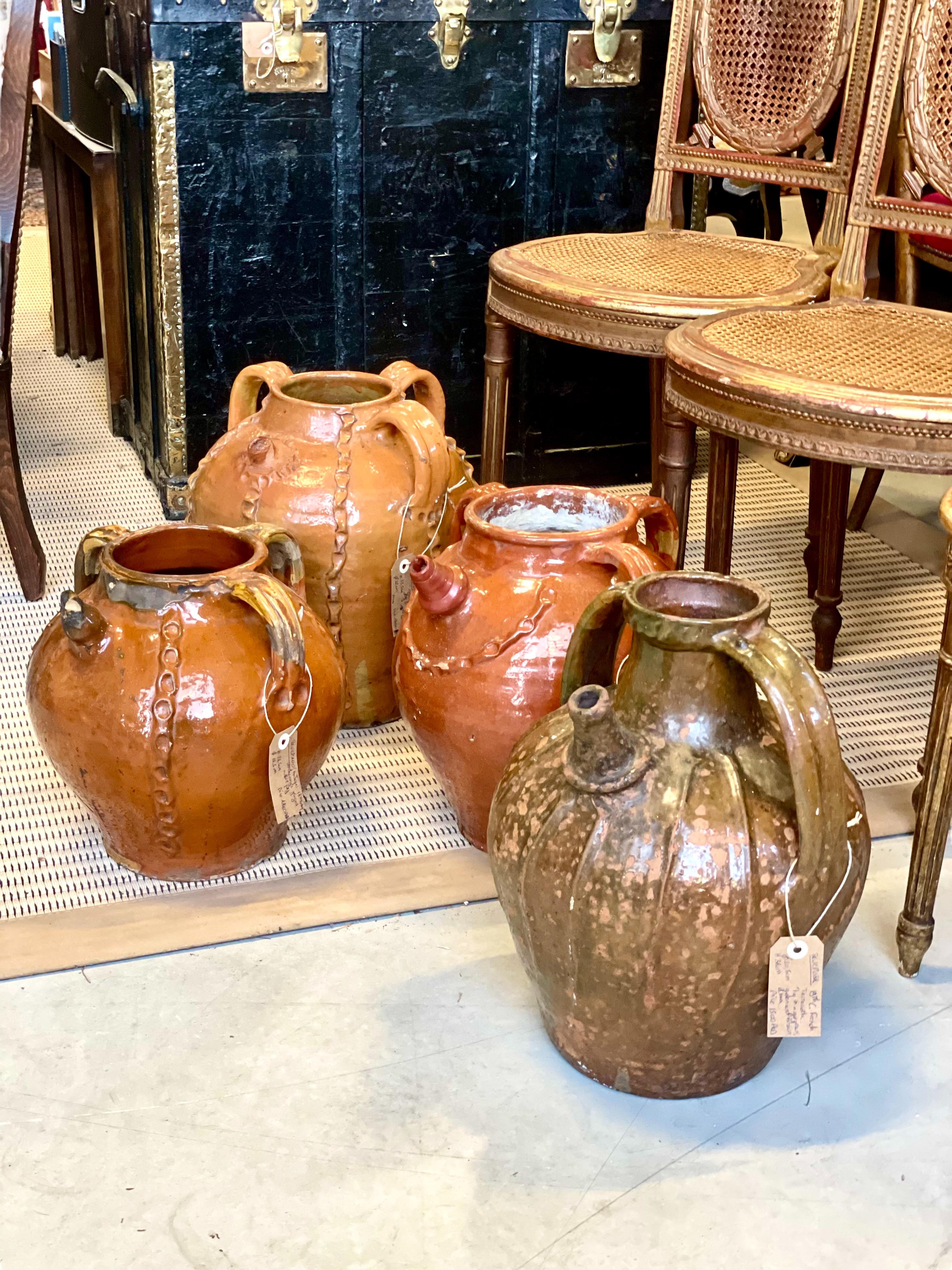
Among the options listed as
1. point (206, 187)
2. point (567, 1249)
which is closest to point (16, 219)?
point (206, 187)

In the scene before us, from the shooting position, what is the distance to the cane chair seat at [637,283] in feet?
6.44

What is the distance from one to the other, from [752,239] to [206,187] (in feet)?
3.10

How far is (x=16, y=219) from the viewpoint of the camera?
7.52ft

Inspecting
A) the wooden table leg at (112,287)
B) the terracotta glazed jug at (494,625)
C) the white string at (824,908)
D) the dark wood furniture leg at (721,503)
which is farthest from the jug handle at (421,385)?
the wooden table leg at (112,287)

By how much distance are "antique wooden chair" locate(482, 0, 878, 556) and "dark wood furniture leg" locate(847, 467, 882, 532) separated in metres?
0.53

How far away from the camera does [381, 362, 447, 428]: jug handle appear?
2012 mm

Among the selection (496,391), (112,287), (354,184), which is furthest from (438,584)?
(112,287)

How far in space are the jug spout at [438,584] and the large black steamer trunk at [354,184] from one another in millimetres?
1106

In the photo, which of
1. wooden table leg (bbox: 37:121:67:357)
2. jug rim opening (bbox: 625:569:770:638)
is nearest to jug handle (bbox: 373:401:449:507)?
jug rim opening (bbox: 625:569:770:638)

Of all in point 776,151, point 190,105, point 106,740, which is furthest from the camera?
point 190,105

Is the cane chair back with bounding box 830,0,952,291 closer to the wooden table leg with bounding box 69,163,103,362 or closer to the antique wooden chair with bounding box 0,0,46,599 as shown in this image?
the antique wooden chair with bounding box 0,0,46,599

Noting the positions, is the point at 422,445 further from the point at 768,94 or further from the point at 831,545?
the point at 768,94

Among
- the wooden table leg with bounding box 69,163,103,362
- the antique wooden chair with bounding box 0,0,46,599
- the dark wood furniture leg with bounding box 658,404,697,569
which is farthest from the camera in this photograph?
the wooden table leg with bounding box 69,163,103,362

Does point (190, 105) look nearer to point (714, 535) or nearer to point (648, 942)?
point (714, 535)
